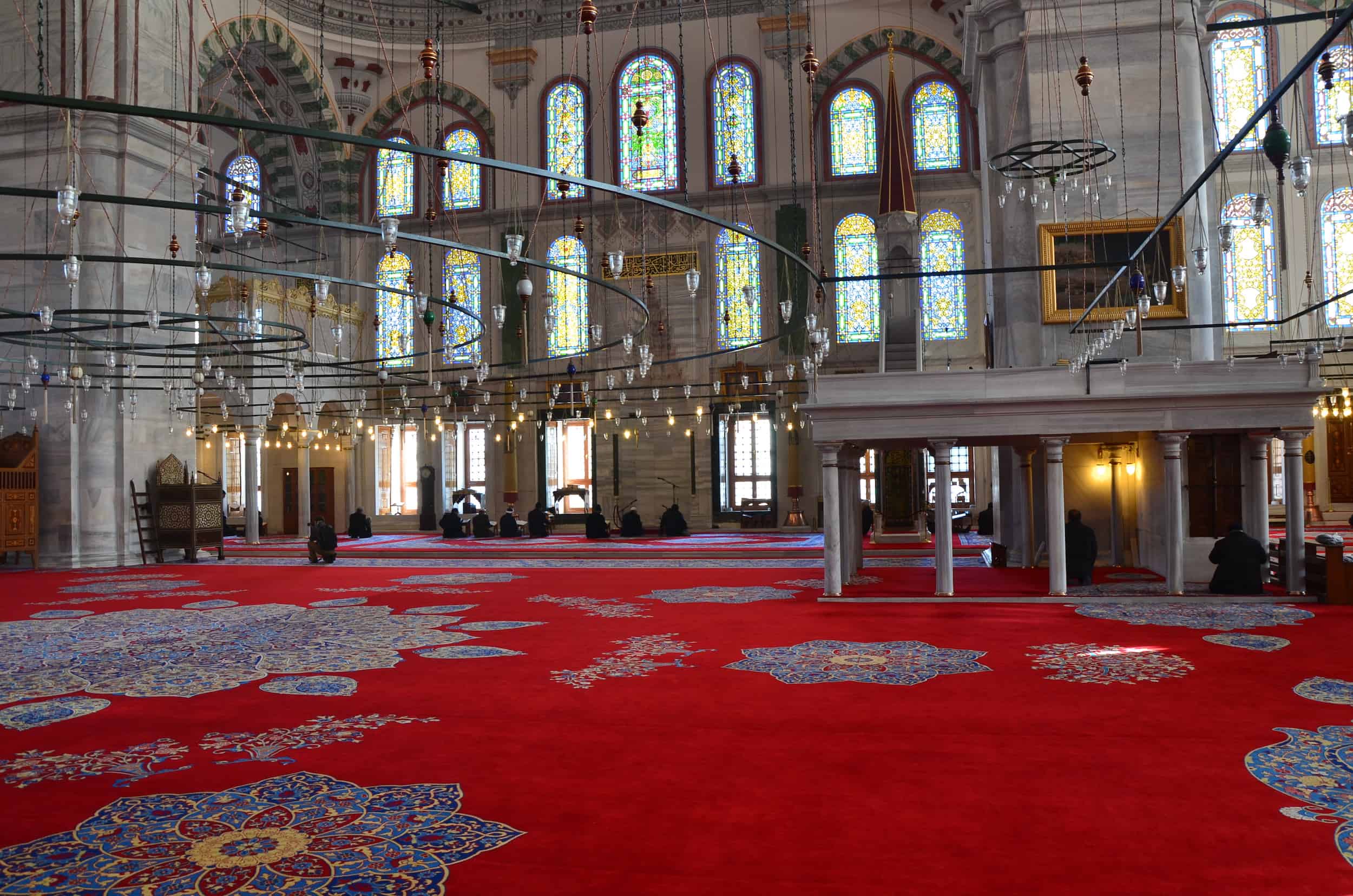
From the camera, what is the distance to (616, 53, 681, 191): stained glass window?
Result: 21203mm

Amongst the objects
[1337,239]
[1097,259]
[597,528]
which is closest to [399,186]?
[597,528]

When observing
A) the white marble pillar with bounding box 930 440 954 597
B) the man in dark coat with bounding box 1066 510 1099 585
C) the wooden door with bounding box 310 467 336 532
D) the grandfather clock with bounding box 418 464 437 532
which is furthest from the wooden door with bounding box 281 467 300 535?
the man in dark coat with bounding box 1066 510 1099 585

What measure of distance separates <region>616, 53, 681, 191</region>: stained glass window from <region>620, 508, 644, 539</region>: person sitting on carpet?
6.75 metres

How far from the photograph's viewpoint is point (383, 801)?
353 centimetres

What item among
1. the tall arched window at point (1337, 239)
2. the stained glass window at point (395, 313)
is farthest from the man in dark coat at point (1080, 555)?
the stained glass window at point (395, 313)

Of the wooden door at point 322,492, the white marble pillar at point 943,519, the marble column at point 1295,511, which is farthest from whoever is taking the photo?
the wooden door at point 322,492

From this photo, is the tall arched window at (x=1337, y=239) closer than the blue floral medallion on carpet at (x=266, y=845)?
No

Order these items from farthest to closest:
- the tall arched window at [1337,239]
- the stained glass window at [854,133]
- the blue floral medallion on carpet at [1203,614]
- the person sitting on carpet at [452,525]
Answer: the stained glass window at [854,133], the person sitting on carpet at [452,525], the tall arched window at [1337,239], the blue floral medallion on carpet at [1203,614]

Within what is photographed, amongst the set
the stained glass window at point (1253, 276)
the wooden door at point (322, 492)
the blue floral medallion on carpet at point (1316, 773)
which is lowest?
the blue floral medallion on carpet at point (1316, 773)

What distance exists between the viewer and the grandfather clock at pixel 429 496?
22.2 metres

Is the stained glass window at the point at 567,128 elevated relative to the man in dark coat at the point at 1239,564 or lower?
elevated

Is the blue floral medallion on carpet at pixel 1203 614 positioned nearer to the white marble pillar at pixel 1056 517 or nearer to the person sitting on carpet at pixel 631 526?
the white marble pillar at pixel 1056 517

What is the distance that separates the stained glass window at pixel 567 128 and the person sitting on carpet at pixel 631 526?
7089 millimetres

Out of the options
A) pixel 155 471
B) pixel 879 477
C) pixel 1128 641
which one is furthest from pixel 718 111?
pixel 1128 641
